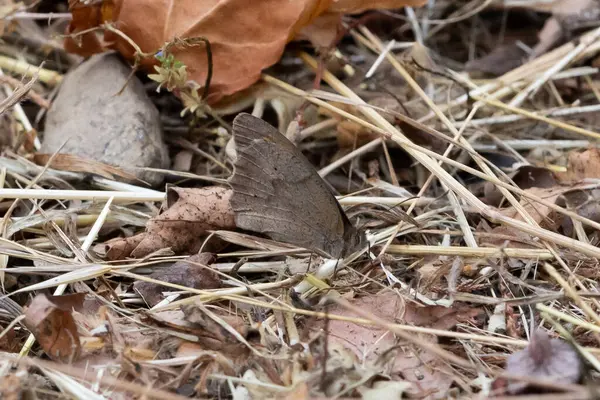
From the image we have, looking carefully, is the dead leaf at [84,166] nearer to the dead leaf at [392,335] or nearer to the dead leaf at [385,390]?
the dead leaf at [392,335]

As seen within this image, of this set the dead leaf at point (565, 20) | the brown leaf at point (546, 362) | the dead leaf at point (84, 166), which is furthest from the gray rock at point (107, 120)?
the dead leaf at point (565, 20)

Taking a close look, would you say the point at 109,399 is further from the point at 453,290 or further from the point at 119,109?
the point at 119,109

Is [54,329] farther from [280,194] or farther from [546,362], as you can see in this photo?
[546,362]

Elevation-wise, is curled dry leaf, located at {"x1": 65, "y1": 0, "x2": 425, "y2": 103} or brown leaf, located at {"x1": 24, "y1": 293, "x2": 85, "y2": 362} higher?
curled dry leaf, located at {"x1": 65, "y1": 0, "x2": 425, "y2": 103}

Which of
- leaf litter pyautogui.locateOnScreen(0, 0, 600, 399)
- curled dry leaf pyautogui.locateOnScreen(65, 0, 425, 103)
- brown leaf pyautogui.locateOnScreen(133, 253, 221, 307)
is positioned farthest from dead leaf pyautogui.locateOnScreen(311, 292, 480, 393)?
curled dry leaf pyautogui.locateOnScreen(65, 0, 425, 103)

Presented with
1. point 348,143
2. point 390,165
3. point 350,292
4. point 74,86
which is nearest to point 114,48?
point 74,86

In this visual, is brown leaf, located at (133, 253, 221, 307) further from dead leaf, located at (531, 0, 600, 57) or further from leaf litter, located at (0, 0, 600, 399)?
dead leaf, located at (531, 0, 600, 57)
